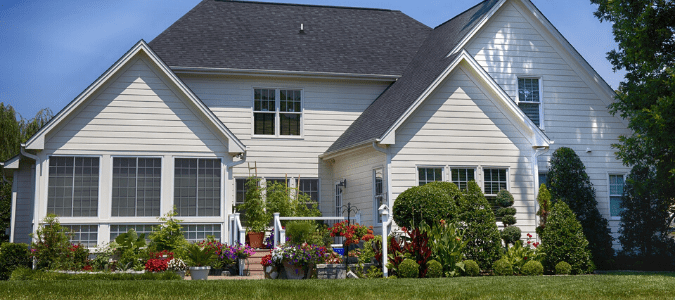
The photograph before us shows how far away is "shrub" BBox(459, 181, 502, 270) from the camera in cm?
1570

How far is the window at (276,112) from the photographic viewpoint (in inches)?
818

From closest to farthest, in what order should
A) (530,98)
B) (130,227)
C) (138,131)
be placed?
(130,227) < (138,131) < (530,98)

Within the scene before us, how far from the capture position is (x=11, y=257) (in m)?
15.2

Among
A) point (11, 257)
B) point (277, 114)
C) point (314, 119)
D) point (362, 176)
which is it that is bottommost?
point (11, 257)

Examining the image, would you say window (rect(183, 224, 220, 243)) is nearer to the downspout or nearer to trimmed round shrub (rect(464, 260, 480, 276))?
the downspout

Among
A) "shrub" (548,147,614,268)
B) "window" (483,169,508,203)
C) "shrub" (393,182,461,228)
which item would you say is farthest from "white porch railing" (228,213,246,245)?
"shrub" (548,147,614,268)

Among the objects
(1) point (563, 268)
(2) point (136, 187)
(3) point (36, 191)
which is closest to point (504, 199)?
(1) point (563, 268)

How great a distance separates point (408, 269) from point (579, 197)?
7308 millimetres

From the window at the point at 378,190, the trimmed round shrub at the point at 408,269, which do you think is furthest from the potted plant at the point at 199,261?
the window at the point at 378,190

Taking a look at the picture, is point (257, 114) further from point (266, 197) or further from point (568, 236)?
point (568, 236)

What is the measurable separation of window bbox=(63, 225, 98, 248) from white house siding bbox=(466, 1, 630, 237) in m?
12.3

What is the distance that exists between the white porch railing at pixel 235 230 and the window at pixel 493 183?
Result: 677 cm

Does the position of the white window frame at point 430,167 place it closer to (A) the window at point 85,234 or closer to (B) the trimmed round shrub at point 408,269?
(B) the trimmed round shrub at point 408,269

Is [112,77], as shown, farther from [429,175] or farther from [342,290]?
[342,290]
